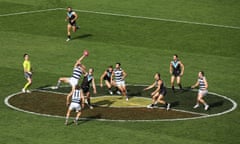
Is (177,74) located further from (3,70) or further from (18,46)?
(18,46)

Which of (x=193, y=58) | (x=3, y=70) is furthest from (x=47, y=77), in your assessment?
(x=193, y=58)

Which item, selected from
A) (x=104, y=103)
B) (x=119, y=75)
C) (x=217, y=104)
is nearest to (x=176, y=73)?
(x=119, y=75)

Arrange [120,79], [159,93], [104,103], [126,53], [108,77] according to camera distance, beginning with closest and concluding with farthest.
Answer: [159,93] < [104,103] < [120,79] < [108,77] < [126,53]

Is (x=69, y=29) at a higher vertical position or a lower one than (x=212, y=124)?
higher

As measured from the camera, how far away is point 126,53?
5953cm

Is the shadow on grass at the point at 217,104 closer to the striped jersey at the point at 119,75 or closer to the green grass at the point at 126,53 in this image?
the green grass at the point at 126,53

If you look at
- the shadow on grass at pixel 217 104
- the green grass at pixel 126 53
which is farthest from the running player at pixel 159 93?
the green grass at pixel 126 53

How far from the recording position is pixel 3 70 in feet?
174

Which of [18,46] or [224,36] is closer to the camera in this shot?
[18,46]

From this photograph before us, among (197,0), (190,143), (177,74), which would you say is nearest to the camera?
(190,143)

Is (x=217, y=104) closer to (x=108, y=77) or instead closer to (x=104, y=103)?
(x=104, y=103)

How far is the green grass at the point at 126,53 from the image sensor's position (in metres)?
38.1

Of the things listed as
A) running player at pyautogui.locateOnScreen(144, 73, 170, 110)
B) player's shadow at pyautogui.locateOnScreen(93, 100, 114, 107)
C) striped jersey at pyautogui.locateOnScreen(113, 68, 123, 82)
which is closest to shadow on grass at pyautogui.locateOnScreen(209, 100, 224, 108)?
running player at pyautogui.locateOnScreen(144, 73, 170, 110)

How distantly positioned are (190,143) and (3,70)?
20237 mm
